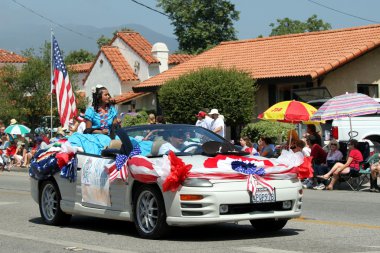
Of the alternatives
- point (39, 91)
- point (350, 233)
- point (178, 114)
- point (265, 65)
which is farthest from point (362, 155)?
point (39, 91)

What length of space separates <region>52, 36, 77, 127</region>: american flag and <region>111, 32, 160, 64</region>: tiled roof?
2333 centimetres

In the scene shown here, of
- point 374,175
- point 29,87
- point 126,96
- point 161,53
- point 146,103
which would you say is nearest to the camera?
point 374,175

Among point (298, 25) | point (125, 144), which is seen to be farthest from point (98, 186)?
point (298, 25)

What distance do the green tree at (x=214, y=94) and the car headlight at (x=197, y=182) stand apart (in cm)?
2385

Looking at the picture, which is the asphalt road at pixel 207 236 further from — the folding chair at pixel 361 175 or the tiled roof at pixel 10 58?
the tiled roof at pixel 10 58

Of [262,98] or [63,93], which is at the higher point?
[262,98]

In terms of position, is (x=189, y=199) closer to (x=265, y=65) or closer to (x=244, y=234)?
(x=244, y=234)

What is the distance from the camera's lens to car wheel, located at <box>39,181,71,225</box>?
42.4ft

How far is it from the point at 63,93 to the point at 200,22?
43404 millimetres

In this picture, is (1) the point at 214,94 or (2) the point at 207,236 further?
(1) the point at 214,94

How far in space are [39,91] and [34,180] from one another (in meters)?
32.5

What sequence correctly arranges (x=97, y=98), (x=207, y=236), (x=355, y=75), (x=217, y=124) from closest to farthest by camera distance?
(x=207, y=236) → (x=97, y=98) → (x=217, y=124) → (x=355, y=75)

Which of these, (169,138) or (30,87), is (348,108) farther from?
(30,87)

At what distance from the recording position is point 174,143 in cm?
1165
